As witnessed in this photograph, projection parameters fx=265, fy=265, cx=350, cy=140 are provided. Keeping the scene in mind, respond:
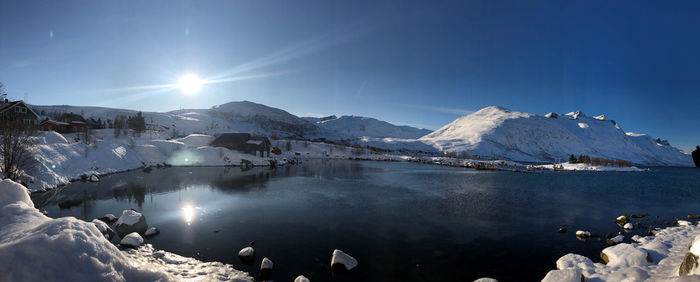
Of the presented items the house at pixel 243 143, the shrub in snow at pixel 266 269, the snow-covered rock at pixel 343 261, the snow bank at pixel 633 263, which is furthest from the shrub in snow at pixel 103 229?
the house at pixel 243 143

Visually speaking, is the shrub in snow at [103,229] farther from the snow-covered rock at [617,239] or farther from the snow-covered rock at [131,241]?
the snow-covered rock at [617,239]

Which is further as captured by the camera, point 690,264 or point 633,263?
point 633,263

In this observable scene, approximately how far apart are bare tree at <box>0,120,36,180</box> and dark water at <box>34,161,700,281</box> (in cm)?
356


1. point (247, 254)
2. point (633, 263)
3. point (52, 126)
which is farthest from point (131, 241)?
point (52, 126)

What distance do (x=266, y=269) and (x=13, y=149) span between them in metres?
30.9

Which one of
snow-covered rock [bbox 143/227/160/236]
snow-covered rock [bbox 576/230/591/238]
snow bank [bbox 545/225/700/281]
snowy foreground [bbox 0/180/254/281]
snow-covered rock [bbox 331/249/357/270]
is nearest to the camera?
snowy foreground [bbox 0/180/254/281]

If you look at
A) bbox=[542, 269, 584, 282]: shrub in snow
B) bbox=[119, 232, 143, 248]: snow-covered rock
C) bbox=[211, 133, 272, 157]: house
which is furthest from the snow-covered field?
bbox=[542, 269, 584, 282]: shrub in snow

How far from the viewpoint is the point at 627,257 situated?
12.6 m

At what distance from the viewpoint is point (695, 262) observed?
27.2 feet

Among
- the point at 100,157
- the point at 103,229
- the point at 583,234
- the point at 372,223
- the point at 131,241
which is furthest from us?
the point at 100,157

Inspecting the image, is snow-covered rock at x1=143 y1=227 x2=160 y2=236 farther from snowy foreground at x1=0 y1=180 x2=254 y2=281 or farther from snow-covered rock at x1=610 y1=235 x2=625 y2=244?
snow-covered rock at x1=610 y1=235 x2=625 y2=244

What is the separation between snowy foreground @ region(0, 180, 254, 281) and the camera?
611 cm

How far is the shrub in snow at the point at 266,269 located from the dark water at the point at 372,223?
0.32 meters

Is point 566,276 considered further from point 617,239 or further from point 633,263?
point 617,239
